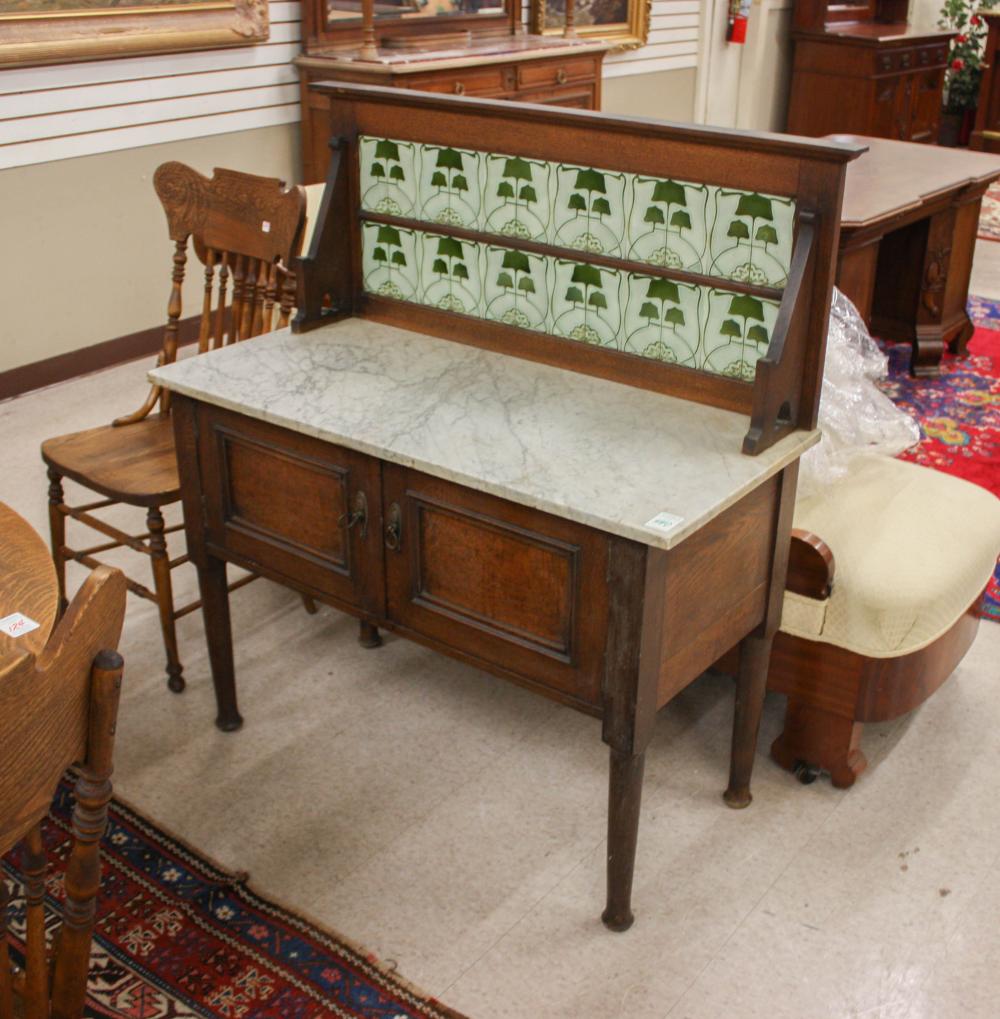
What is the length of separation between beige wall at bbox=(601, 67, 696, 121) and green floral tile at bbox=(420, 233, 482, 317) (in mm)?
4879

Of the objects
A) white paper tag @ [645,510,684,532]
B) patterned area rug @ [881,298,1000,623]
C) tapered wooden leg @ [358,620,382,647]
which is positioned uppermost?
white paper tag @ [645,510,684,532]

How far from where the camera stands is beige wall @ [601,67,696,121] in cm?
741

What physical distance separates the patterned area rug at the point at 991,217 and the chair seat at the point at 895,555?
5.08 meters

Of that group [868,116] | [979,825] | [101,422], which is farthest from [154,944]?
[868,116]

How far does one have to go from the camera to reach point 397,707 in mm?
3043

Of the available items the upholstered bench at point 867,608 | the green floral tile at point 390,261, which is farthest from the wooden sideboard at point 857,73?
the green floral tile at point 390,261

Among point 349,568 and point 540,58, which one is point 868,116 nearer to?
point 540,58

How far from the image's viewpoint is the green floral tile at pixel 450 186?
2592 mm

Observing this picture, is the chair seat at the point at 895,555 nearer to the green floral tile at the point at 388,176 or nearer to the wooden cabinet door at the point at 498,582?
the wooden cabinet door at the point at 498,582

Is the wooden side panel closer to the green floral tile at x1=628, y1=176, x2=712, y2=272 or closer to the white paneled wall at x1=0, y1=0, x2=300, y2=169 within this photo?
the green floral tile at x1=628, y1=176, x2=712, y2=272

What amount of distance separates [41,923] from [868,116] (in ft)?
26.3

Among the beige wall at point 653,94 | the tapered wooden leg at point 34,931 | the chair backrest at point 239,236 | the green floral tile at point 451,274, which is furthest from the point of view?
the beige wall at point 653,94

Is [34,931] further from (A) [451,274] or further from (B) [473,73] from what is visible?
A: (B) [473,73]

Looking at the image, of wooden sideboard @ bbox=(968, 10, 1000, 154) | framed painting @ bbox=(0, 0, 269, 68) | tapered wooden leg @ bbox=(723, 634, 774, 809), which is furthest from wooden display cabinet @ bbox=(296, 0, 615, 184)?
wooden sideboard @ bbox=(968, 10, 1000, 154)
